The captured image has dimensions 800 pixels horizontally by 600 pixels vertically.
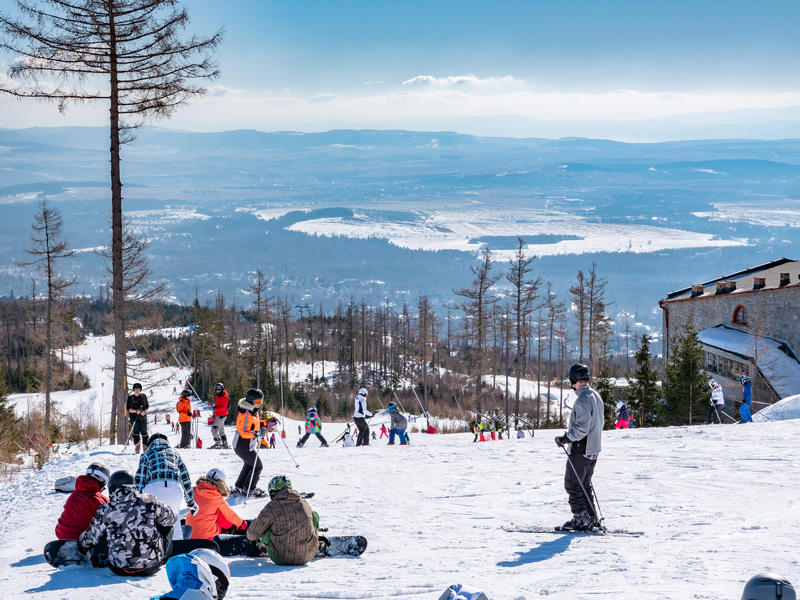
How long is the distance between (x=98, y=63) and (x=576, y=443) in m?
13.2

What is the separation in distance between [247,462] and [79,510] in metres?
3.29

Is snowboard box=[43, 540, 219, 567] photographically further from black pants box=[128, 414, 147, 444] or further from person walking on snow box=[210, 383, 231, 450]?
person walking on snow box=[210, 383, 231, 450]

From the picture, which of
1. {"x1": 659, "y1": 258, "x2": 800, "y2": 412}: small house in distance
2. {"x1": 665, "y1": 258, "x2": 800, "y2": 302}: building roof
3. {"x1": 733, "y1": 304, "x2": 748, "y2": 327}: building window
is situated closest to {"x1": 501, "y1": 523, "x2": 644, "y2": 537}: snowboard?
{"x1": 659, "y1": 258, "x2": 800, "y2": 412}: small house in distance

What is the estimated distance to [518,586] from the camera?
5262 millimetres

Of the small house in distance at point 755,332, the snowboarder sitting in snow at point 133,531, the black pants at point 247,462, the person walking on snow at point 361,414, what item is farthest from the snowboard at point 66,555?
the small house in distance at point 755,332

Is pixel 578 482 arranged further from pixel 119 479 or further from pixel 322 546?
pixel 119 479

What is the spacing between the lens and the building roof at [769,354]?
25172mm

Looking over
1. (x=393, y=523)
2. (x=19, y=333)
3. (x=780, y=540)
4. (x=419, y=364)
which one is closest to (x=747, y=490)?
(x=780, y=540)

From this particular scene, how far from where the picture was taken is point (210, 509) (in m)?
6.39

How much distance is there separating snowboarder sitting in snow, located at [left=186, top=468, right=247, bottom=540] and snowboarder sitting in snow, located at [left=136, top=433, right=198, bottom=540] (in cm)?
12

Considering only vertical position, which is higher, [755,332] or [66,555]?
[66,555]

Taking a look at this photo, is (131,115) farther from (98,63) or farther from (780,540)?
(780,540)

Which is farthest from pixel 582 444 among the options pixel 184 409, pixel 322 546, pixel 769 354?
pixel 769 354

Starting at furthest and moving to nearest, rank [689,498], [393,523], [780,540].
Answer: [689,498]
[393,523]
[780,540]
